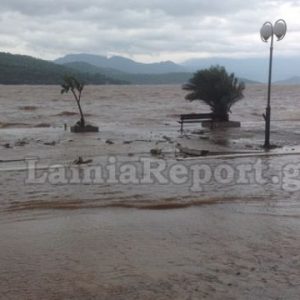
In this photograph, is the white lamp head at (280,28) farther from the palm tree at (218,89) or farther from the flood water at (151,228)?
the palm tree at (218,89)

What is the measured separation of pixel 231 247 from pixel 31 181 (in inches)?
240

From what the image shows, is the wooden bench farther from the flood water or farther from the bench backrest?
the flood water

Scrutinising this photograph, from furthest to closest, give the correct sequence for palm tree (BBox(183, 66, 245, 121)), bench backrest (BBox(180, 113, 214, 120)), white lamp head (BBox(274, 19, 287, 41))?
palm tree (BBox(183, 66, 245, 121)) < bench backrest (BBox(180, 113, 214, 120)) < white lamp head (BBox(274, 19, 287, 41))

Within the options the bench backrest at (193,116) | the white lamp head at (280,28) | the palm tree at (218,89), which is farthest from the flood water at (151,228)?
the palm tree at (218,89)

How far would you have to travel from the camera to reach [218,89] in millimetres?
30734

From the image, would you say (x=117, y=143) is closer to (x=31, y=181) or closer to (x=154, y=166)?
(x=154, y=166)

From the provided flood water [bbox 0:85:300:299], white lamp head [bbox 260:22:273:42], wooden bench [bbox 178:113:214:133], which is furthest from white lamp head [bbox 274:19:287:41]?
wooden bench [bbox 178:113:214:133]

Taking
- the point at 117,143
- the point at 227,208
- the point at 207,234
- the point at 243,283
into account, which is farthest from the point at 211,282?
the point at 117,143

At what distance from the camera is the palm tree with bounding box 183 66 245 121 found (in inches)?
1212

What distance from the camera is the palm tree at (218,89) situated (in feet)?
101

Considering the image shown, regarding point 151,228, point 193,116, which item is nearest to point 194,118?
point 193,116

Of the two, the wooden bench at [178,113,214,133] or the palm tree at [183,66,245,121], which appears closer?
the wooden bench at [178,113,214,133]

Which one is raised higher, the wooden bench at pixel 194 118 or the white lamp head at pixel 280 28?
Answer: the white lamp head at pixel 280 28

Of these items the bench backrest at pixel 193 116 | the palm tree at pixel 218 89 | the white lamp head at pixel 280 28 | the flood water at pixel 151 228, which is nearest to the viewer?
the flood water at pixel 151 228
